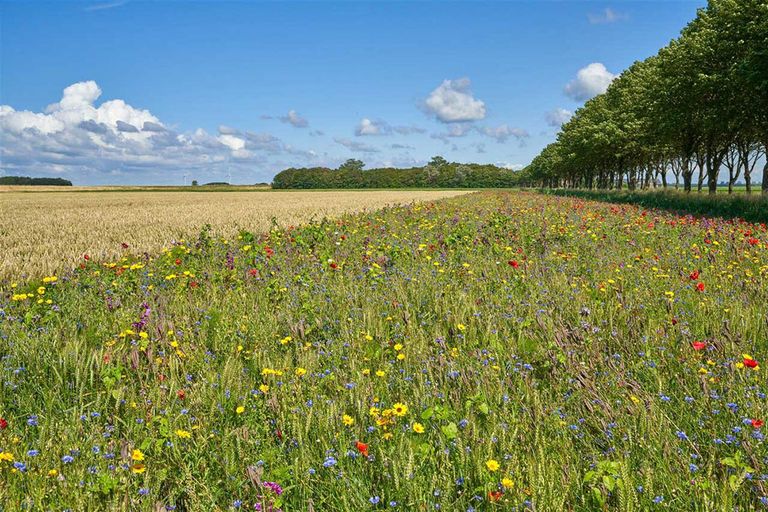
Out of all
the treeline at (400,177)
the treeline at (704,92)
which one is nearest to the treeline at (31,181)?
the treeline at (400,177)

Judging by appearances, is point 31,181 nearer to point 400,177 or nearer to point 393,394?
point 400,177

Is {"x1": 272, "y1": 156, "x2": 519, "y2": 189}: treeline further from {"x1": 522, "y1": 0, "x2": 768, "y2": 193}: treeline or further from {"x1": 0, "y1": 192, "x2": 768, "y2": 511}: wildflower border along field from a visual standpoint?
{"x1": 0, "y1": 192, "x2": 768, "y2": 511}: wildflower border along field

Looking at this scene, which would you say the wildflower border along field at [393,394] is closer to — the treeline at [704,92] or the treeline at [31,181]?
the treeline at [704,92]

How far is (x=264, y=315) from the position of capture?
4980 mm

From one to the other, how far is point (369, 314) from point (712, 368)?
2.88m

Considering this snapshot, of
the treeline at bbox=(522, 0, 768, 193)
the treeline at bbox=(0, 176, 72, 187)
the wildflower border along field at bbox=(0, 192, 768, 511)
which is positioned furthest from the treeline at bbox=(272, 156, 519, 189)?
the wildflower border along field at bbox=(0, 192, 768, 511)

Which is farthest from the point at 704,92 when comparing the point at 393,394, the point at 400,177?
the point at 400,177

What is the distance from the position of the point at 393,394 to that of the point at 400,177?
185m

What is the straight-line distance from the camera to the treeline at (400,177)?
174m

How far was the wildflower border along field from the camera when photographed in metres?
2.29

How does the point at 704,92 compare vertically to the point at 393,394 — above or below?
above

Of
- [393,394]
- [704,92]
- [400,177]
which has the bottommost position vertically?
[393,394]

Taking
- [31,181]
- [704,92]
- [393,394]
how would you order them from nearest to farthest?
[393,394] < [704,92] < [31,181]

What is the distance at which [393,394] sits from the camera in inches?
130
